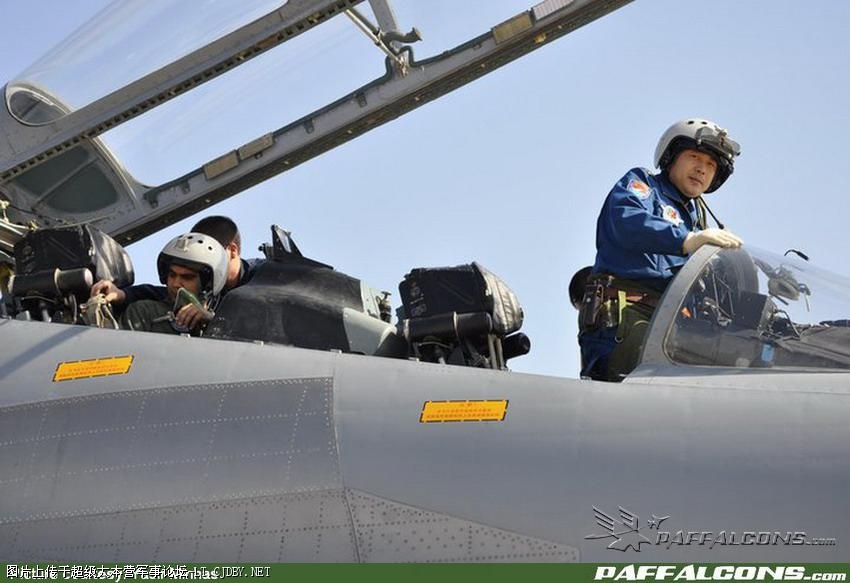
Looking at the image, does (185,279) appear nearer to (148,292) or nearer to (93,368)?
(148,292)

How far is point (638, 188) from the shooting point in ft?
22.9

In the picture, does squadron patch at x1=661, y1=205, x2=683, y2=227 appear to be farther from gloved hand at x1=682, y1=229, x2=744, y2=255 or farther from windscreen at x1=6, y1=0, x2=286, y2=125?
windscreen at x1=6, y1=0, x2=286, y2=125

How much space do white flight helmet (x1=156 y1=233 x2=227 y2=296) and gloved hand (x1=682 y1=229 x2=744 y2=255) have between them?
2.71m

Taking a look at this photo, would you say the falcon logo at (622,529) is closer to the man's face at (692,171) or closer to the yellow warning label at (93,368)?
the yellow warning label at (93,368)

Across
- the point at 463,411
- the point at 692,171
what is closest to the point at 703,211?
the point at 692,171

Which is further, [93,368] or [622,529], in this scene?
[93,368]

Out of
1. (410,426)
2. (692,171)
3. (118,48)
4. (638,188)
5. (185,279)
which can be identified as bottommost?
(410,426)

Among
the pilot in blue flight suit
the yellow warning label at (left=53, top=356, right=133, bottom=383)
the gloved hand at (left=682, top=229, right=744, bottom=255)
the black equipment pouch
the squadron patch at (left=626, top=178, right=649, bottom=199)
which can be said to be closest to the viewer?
the gloved hand at (left=682, top=229, right=744, bottom=255)

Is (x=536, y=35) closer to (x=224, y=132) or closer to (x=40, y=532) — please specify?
(x=224, y=132)

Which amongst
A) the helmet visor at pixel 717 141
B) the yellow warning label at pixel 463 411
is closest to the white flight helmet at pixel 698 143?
the helmet visor at pixel 717 141

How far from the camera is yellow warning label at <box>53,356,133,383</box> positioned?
6.37 meters

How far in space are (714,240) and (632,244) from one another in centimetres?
64

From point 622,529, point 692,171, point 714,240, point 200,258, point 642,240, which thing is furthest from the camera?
point 200,258

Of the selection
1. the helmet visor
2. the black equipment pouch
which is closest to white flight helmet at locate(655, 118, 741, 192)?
the helmet visor
